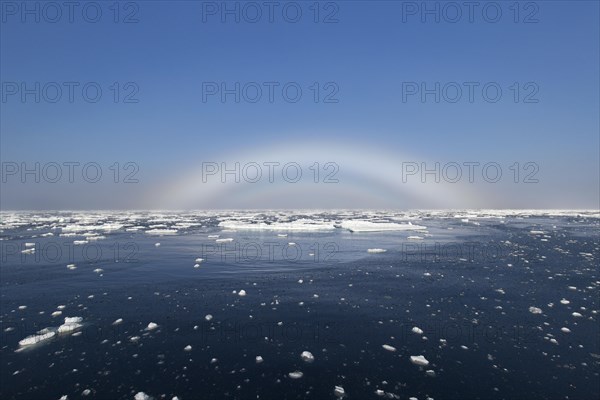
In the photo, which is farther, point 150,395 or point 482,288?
point 482,288

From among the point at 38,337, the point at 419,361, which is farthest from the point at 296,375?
the point at 38,337

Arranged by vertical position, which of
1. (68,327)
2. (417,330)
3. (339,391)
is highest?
(68,327)

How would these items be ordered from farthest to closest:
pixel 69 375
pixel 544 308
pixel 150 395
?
pixel 544 308 → pixel 69 375 → pixel 150 395

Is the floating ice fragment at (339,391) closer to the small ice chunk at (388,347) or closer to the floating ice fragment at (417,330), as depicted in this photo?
the small ice chunk at (388,347)

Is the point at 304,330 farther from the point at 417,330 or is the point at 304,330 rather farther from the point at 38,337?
the point at 38,337

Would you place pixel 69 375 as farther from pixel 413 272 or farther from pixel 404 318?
pixel 413 272

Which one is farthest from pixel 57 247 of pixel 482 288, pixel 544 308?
pixel 544 308

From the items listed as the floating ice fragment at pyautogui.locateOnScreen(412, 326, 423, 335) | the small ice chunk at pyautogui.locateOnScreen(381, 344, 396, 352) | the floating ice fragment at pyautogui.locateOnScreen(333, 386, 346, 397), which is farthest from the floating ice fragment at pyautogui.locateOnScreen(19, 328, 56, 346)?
the floating ice fragment at pyautogui.locateOnScreen(412, 326, 423, 335)
